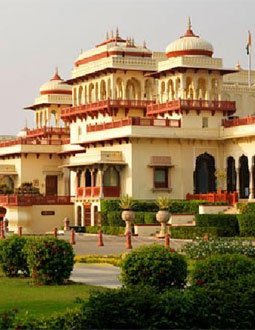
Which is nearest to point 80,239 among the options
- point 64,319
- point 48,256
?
point 48,256

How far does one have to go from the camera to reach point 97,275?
23094 millimetres

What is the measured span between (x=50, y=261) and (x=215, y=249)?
6006 millimetres

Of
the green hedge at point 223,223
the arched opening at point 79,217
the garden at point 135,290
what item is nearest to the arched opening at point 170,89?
the arched opening at point 79,217

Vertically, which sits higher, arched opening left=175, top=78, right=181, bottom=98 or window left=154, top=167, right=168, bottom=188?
arched opening left=175, top=78, right=181, bottom=98

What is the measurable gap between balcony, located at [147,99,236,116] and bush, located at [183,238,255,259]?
24.9 meters

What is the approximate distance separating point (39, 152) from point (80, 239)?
21862 millimetres

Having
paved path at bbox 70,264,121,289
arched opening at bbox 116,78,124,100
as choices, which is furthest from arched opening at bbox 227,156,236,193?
paved path at bbox 70,264,121,289

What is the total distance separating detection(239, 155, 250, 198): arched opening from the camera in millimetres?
51156

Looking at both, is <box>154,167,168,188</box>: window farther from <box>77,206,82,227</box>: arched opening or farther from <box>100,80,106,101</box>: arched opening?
<box>100,80,106,101</box>: arched opening

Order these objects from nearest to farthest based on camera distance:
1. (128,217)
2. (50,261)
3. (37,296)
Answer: (37,296), (50,261), (128,217)

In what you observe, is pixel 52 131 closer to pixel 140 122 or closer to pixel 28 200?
pixel 28 200

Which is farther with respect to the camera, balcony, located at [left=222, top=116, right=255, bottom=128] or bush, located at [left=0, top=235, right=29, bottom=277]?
balcony, located at [left=222, top=116, right=255, bottom=128]

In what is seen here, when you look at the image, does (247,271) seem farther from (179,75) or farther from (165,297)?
(179,75)

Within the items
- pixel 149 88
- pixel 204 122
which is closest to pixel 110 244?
pixel 204 122
